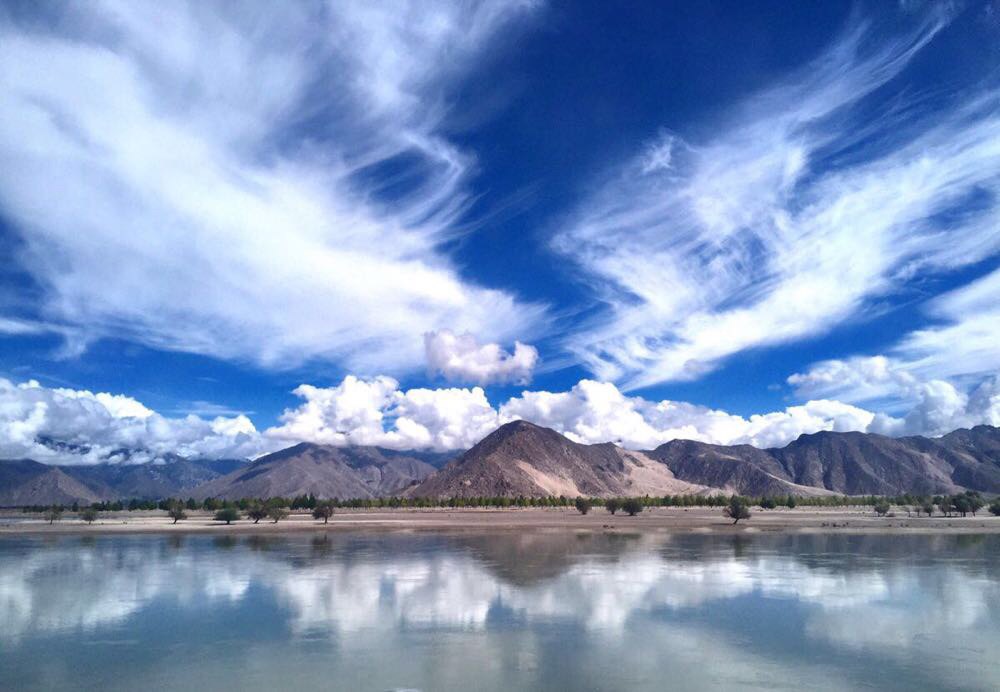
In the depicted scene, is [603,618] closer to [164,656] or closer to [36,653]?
[164,656]

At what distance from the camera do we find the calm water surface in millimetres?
24234

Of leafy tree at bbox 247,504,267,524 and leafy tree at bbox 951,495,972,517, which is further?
leafy tree at bbox 951,495,972,517

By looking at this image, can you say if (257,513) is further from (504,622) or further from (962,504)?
(962,504)

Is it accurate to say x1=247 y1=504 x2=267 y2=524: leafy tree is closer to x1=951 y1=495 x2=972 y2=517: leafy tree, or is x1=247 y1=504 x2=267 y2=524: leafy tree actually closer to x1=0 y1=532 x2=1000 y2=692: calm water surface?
x1=0 y1=532 x2=1000 y2=692: calm water surface


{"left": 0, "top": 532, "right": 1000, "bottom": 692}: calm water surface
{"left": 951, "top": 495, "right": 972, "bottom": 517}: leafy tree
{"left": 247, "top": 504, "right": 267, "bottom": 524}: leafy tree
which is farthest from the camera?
{"left": 951, "top": 495, "right": 972, "bottom": 517}: leafy tree

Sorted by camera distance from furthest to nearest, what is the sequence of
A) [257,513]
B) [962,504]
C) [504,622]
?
[962,504] → [257,513] → [504,622]

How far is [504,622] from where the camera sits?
32.7 meters

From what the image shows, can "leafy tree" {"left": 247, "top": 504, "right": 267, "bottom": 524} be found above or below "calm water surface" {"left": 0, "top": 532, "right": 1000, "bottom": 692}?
above

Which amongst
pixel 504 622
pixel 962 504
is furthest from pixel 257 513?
pixel 962 504

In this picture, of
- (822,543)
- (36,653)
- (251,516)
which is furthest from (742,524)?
(36,653)

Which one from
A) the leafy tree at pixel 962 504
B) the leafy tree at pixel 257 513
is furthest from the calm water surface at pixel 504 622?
the leafy tree at pixel 962 504

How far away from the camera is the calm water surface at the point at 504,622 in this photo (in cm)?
2423

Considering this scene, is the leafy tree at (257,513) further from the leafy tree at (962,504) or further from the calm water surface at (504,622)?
the leafy tree at (962,504)

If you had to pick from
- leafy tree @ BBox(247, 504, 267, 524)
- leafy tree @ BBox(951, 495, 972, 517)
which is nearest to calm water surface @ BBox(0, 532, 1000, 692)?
leafy tree @ BBox(247, 504, 267, 524)
